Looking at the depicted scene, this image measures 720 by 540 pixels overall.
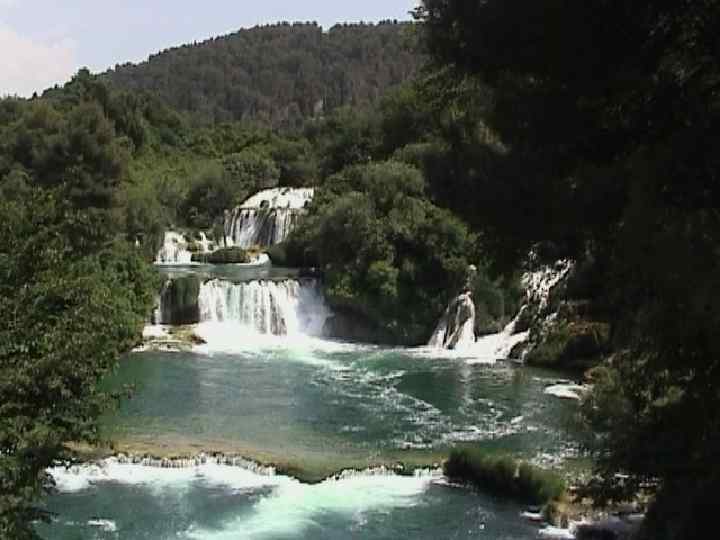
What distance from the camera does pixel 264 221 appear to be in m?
45.7

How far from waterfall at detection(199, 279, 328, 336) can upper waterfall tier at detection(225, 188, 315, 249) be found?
411 inches

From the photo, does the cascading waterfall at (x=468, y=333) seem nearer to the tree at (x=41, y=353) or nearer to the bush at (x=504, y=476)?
the bush at (x=504, y=476)

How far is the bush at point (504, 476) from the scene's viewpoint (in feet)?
47.4

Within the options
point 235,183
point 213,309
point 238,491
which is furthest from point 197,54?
point 238,491

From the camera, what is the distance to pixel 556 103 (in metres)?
7.17

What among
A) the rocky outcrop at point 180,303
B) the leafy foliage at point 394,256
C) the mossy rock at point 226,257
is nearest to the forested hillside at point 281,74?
the mossy rock at point 226,257

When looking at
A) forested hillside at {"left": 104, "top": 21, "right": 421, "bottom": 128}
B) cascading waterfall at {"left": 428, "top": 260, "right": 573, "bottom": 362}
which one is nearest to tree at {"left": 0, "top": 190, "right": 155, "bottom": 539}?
cascading waterfall at {"left": 428, "top": 260, "right": 573, "bottom": 362}

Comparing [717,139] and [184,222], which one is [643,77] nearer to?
[717,139]

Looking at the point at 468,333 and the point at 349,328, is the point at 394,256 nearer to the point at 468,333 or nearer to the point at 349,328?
the point at 349,328

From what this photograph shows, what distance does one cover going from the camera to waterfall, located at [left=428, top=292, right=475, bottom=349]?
94.4ft

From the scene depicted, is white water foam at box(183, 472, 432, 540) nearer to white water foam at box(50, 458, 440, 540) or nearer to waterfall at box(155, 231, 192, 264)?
white water foam at box(50, 458, 440, 540)

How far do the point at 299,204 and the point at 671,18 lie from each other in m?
43.1

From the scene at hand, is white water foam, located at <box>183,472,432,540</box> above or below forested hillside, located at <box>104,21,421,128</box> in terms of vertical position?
below

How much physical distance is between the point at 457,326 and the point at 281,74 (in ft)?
331
